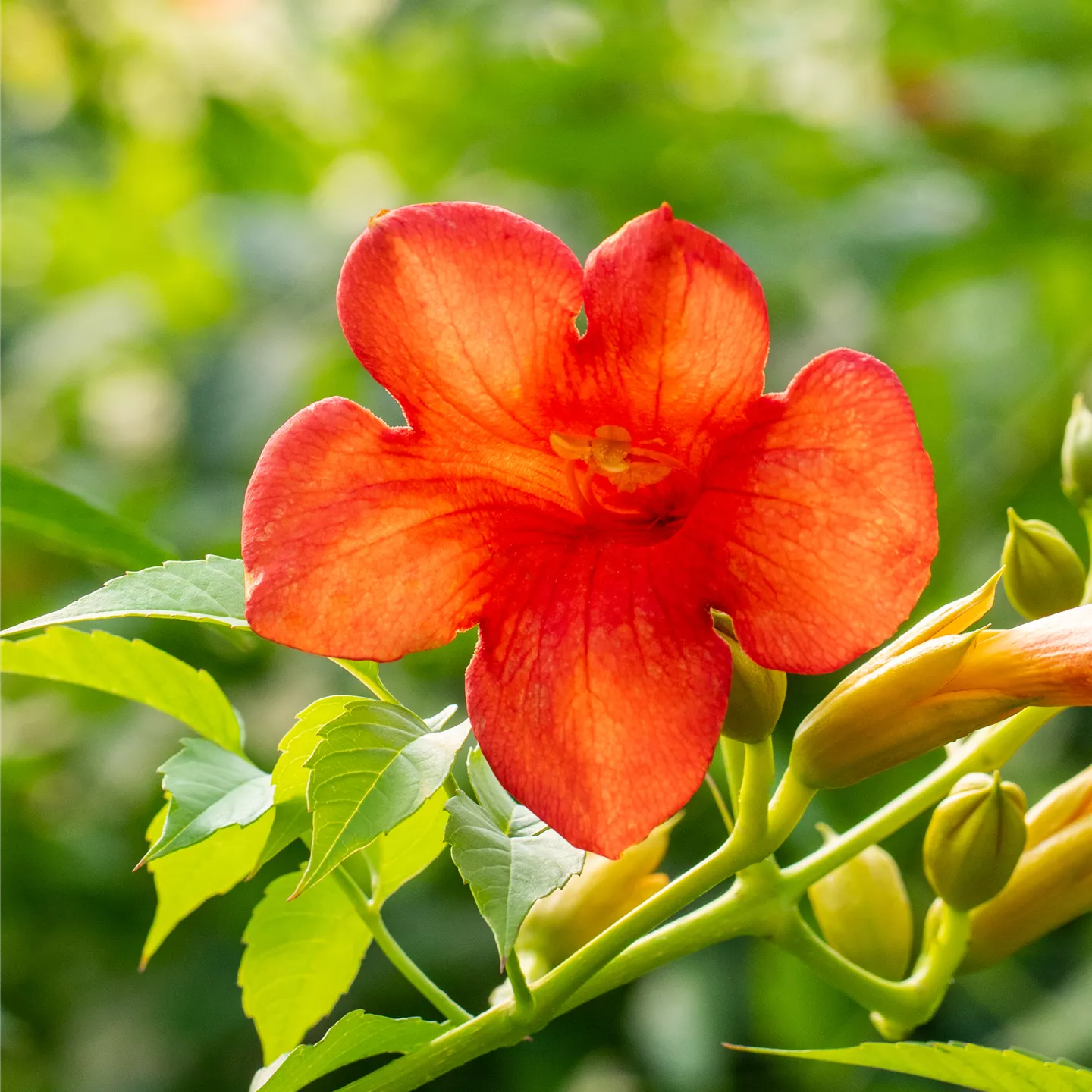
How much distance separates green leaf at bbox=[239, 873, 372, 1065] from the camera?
50.3 inches

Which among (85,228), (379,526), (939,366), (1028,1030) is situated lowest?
(1028,1030)

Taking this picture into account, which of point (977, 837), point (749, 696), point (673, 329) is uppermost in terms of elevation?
point (673, 329)

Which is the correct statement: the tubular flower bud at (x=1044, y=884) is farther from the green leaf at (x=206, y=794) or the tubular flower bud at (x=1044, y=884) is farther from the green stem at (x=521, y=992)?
the green leaf at (x=206, y=794)

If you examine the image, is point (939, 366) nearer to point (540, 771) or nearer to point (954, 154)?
point (954, 154)

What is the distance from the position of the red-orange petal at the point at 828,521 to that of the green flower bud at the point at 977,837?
0.34 metres

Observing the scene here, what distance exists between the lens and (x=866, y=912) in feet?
4.57

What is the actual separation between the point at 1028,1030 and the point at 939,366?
1.72 m

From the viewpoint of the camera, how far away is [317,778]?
0.97 m

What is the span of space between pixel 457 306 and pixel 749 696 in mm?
405

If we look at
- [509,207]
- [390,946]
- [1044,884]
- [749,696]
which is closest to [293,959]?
[390,946]

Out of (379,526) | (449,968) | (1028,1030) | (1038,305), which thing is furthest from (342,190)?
(379,526)

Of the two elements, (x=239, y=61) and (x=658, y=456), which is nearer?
(x=658, y=456)

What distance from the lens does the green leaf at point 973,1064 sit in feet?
3.47

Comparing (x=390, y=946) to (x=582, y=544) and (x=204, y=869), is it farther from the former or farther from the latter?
(x=582, y=544)
